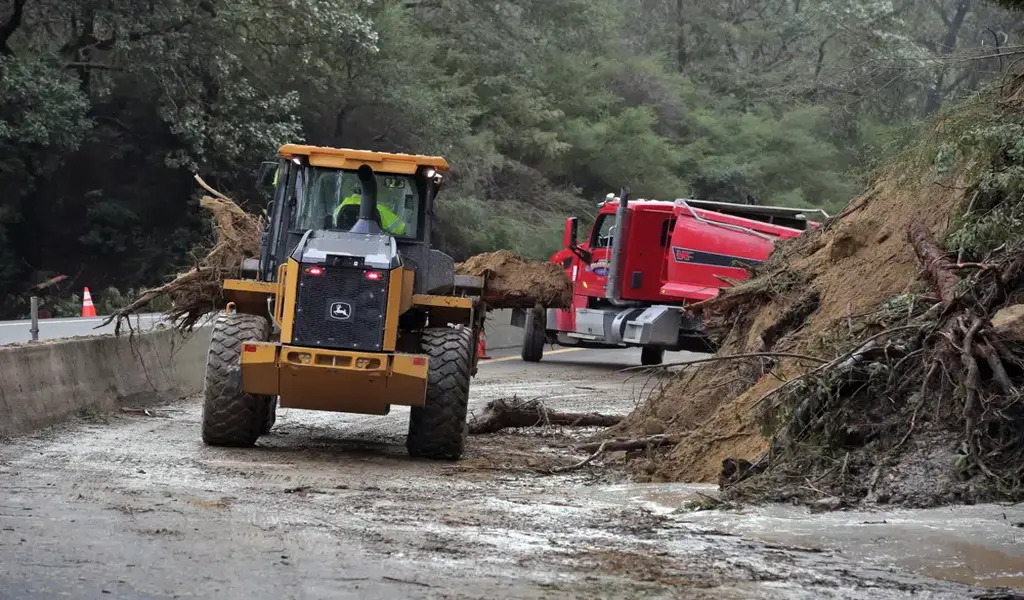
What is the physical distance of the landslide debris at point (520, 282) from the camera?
15789 millimetres

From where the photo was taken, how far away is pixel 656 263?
22406 mm

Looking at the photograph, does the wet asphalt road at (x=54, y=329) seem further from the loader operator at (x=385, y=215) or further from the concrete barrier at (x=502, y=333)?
the loader operator at (x=385, y=215)

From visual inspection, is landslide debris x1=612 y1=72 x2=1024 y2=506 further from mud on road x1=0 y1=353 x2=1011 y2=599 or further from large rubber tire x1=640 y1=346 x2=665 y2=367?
large rubber tire x1=640 y1=346 x2=665 y2=367

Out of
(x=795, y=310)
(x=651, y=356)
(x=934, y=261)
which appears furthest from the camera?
(x=651, y=356)

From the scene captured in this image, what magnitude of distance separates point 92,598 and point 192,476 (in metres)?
4.20

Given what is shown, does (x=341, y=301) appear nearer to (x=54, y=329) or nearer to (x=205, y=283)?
(x=205, y=283)

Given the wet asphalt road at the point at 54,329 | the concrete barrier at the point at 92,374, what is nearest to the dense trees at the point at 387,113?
the wet asphalt road at the point at 54,329

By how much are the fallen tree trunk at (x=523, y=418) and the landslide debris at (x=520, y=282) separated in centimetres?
142

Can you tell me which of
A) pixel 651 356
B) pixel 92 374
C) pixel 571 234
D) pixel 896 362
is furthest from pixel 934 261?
pixel 651 356

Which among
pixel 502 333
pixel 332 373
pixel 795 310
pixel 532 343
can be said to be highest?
pixel 795 310

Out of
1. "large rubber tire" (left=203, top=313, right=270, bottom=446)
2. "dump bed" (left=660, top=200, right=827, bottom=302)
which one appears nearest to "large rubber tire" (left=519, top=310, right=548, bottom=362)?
"dump bed" (left=660, top=200, right=827, bottom=302)

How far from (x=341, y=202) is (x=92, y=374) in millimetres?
3385

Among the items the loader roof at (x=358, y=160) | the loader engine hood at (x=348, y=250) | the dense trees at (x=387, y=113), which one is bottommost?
the loader engine hood at (x=348, y=250)

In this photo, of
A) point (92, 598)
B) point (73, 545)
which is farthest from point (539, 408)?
point (92, 598)
